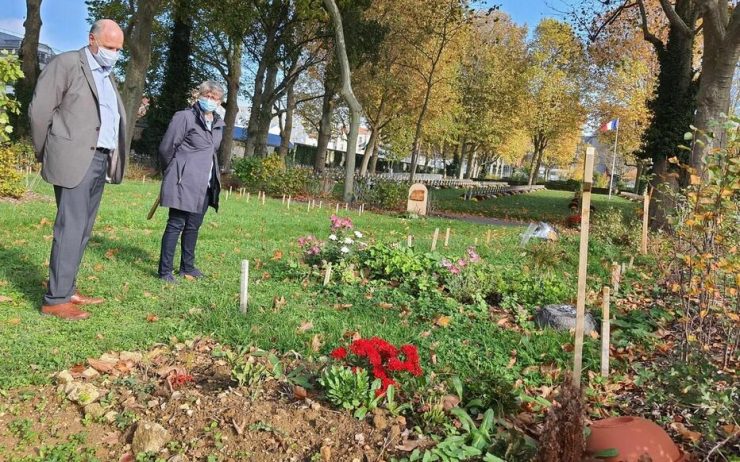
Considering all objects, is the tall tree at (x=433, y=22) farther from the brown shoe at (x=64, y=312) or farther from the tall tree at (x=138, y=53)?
→ the brown shoe at (x=64, y=312)

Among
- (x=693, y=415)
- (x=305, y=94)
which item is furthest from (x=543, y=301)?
(x=305, y=94)

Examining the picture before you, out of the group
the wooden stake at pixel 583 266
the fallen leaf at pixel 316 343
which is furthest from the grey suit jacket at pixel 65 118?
the wooden stake at pixel 583 266

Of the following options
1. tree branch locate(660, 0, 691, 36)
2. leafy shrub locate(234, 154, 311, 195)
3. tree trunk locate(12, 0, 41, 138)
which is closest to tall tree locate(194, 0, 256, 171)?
leafy shrub locate(234, 154, 311, 195)

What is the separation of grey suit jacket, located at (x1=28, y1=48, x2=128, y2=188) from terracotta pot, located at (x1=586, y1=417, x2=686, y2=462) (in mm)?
3727

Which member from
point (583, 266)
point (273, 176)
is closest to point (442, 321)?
point (583, 266)

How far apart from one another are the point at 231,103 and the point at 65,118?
25.2m

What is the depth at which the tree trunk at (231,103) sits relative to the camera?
2639 cm

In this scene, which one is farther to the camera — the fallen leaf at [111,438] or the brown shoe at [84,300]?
the brown shoe at [84,300]

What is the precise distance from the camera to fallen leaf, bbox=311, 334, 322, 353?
3819mm

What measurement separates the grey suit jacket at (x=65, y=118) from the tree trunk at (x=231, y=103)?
2240 cm

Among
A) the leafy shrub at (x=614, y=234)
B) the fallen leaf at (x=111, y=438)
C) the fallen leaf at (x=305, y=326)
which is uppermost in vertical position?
the leafy shrub at (x=614, y=234)

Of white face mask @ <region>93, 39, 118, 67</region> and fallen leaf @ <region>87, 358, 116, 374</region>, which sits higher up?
white face mask @ <region>93, 39, 118, 67</region>

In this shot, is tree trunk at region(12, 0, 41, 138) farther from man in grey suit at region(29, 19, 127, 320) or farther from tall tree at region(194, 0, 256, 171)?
man in grey suit at region(29, 19, 127, 320)

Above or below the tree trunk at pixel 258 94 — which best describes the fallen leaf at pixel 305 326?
below
